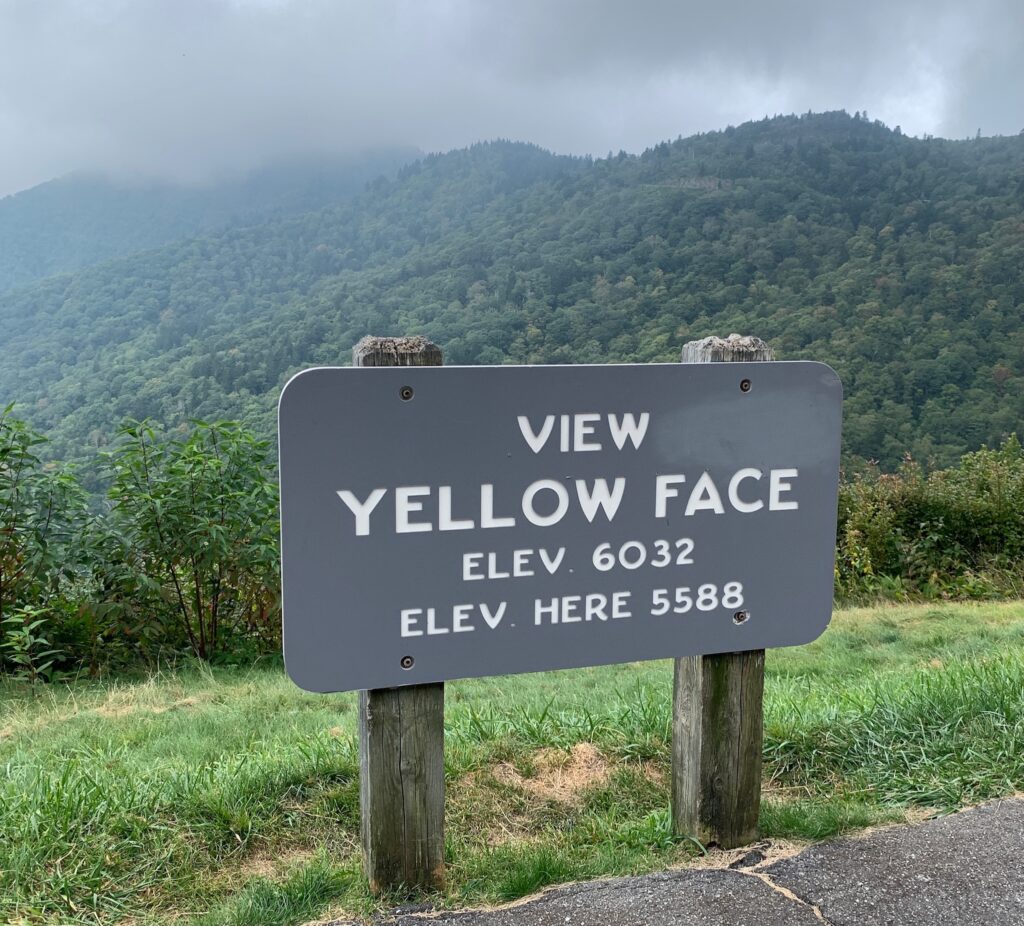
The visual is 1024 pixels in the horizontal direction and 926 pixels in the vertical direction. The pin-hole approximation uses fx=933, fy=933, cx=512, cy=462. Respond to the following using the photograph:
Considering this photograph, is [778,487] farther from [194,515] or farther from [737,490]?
[194,515]

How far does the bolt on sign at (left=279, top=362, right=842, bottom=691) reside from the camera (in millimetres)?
2020

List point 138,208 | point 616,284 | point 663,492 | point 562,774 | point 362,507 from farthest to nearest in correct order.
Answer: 1. point 138,208
2. point 616,284
3. point 562,774
4. point 663,492
5. point 362,507

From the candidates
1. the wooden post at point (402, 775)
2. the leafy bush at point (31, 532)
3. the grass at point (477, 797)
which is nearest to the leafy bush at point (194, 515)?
the leafy bush at point (31, 532)

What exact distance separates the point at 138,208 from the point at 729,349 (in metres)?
86.4

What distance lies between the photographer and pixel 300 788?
2.71 meters

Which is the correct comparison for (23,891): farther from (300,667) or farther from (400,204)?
(400,204)

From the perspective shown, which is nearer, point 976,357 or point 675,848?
point 675,848

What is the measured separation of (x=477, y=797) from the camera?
2.75 m

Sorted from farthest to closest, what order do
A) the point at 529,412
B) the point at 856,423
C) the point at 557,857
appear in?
the point at 856,423, the point at 557,857, the point at 529,412

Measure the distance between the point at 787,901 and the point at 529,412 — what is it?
122cm

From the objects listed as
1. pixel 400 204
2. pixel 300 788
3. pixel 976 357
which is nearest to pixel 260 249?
pixel 400 204

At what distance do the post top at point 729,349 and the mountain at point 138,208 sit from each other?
67.2 meters

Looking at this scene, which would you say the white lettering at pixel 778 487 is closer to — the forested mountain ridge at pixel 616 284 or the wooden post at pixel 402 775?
the wooden post at pixel 402 775

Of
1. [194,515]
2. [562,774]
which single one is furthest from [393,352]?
[194,515]
